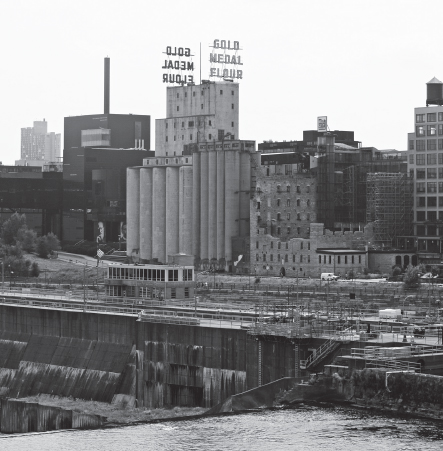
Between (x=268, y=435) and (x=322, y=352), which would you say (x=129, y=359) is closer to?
(x=322, y=352)

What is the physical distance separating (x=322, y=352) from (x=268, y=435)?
2183cm

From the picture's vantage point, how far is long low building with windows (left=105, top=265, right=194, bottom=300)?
132375 millimetres

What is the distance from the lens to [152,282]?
132750 millimetres

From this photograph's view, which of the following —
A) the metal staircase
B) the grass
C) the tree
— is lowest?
the grass

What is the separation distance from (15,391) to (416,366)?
51866mm

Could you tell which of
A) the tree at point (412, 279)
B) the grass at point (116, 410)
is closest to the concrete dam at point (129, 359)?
the grass at point (116, 410)

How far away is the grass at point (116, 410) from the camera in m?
92.6

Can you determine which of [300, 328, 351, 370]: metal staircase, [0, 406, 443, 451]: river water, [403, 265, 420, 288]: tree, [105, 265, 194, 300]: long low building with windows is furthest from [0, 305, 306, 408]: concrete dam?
[403, 265, 420, 288]: tree

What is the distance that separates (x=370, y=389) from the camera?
70.2m

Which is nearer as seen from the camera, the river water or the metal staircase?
the river water

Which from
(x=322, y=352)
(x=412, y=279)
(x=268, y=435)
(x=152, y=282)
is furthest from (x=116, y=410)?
(x=412, y=279)

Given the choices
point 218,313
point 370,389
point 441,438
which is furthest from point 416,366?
point 218,313

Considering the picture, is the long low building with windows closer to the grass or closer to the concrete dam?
the concrete dam

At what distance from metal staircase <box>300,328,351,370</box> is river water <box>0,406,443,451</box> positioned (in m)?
14.6
